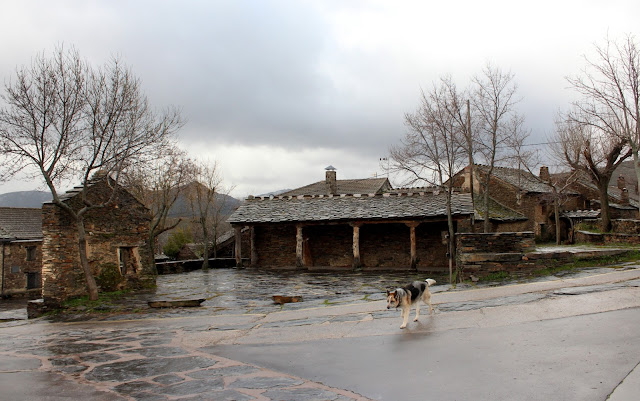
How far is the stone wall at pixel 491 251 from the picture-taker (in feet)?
45.8

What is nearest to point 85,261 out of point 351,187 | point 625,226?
point 625,226

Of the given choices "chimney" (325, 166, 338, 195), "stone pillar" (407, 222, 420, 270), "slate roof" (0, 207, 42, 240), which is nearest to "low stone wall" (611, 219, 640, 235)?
"stone pillar" (407, 222, 420, 270)

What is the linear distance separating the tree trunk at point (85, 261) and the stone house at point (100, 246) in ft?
1.81

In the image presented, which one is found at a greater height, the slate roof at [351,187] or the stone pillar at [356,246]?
the slate roof at [351,187]

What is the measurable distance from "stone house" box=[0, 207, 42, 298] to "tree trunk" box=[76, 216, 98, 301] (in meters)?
23.4

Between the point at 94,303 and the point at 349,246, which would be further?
the point at 349,246

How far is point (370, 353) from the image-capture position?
22.9ft

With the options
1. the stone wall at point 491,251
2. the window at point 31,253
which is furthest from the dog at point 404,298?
the window at point 31,253

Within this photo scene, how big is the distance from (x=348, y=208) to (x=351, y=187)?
1805 cm

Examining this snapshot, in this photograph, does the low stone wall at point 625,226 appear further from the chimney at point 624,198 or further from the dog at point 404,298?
the chimney at point 624,198

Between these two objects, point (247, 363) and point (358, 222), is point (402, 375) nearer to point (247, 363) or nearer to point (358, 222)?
point (247, 363)

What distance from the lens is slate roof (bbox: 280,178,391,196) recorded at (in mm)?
41878

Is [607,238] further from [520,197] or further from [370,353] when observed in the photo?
[370,353]

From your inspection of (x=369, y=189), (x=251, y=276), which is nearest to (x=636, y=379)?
(x=251, y=276)
